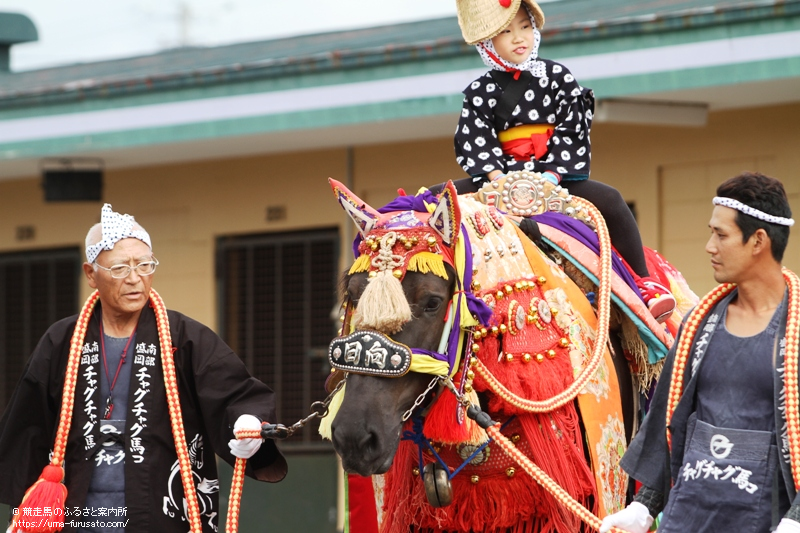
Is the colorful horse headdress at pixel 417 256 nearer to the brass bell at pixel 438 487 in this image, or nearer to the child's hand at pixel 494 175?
the brass bell at pixel 438 487

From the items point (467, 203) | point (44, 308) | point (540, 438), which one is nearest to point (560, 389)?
point (540, 438)

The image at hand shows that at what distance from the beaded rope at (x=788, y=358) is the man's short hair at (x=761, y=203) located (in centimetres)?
13

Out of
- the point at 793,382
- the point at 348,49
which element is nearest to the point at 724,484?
the point at 793,382

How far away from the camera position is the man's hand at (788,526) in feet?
11.6

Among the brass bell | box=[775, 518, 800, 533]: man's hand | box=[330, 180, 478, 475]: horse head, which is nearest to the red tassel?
box=[330, 180, 478, 475]: horse head

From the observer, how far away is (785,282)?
12.8 feet

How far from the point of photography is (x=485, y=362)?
462 centimetres

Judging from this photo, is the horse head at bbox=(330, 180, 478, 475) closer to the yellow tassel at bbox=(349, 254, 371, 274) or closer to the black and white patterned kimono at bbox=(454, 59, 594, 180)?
the yellow tassel at bbox=(349, 254, 371, 274)

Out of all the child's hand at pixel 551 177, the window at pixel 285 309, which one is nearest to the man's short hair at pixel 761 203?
the child's hand at pixel 551 177

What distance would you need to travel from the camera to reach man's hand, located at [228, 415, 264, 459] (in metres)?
4.78

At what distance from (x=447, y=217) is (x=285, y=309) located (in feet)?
23.0

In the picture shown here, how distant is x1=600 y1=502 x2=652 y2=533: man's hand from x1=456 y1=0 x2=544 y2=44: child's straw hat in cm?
223

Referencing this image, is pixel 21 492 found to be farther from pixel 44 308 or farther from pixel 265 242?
pixel 44 308

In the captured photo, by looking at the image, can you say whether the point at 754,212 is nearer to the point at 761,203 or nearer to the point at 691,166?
the point at 761,203
